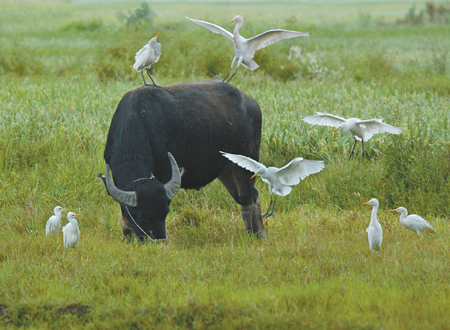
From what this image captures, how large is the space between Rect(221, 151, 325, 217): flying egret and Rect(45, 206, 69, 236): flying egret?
2.00 metres

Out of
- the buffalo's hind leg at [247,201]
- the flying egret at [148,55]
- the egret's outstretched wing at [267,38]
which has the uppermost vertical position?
the egret's outstretched wing at [267,38]

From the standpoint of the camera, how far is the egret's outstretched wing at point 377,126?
6.00m

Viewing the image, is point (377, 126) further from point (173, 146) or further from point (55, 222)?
point (55, 222)

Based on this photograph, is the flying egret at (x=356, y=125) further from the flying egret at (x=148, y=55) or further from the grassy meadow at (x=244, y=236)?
the flying egret at (x=148, y=55)

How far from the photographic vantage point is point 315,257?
524 centimetres

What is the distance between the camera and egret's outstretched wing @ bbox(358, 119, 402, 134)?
5996mm

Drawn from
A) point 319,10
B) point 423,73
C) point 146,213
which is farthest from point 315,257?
point 319,10

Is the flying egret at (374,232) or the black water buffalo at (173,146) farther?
the flying egret at (374,232)

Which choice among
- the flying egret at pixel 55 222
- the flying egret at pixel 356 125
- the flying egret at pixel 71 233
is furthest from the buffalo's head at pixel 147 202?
the flying egret at pixel 356 125

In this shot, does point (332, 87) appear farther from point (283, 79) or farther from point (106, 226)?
point (106, 226)

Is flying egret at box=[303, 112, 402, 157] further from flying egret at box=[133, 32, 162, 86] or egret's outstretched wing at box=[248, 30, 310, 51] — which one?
flying egret at box=[133, 32, 162, 86]

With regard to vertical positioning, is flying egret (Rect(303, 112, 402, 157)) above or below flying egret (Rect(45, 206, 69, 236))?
above

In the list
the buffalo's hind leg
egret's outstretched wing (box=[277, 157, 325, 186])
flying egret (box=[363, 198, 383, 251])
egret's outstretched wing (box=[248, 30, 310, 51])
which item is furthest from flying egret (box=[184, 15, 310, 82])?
flying egret (box=[363, 198, 383, 251])

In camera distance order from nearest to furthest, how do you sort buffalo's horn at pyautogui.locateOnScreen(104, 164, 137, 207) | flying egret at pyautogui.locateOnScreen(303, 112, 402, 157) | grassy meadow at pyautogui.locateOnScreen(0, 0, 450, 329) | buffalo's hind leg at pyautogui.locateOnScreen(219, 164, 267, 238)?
grassy meadow at pyautogui.locateOnScreen(0, 0, 450, 329) < buffalo's horn at pyautogui.locateOnScreen(104, 164, 137, 207) < flying egret at pyautogui.locateOnScreen(303, 112, 402, 157) < buffalo's hind leg at pyautogui.locateOnScreen(219, 164, 267, 238)
